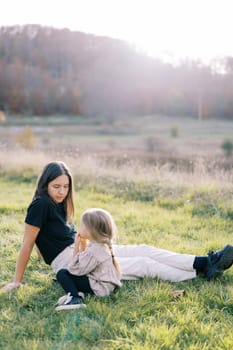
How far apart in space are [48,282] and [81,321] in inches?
31.1

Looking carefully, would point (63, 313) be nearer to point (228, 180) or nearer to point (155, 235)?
point (155, 235)

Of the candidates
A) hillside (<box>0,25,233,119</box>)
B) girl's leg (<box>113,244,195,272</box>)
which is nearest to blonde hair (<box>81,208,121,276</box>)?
girl's leg (<box>113,244,195,272</box>)

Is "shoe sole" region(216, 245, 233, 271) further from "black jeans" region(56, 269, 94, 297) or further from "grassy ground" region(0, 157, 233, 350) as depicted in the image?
"black jeans" region(56, 269, 94, 297)

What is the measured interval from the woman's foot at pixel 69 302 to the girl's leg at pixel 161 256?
67 cm

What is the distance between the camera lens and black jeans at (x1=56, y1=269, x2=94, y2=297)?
298 centimetres

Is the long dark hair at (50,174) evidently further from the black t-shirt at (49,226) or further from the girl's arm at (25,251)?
the girl's arm at (25,251)

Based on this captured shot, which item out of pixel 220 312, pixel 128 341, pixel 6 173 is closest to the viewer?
pixel 128 341

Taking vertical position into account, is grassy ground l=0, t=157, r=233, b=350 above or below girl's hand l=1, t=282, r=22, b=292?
below

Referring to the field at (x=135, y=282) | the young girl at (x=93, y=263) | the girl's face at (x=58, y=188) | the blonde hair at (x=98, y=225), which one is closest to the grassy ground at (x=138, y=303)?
the field at (x=135, y=282)

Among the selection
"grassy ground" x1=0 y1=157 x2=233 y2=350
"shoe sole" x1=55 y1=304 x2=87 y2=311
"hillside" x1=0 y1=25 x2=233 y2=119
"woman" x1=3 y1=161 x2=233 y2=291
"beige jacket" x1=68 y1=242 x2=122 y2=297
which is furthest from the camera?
"hillside" x1=0 y1=25 x2=233 y2=119

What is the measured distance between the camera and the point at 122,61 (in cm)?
6462

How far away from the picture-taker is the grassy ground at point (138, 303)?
243 cm

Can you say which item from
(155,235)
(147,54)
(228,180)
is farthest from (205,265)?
(147,54)

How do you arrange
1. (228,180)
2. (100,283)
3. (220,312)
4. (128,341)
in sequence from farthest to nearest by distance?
(228,180)
(100,283)
(220,312)
(128,341)
